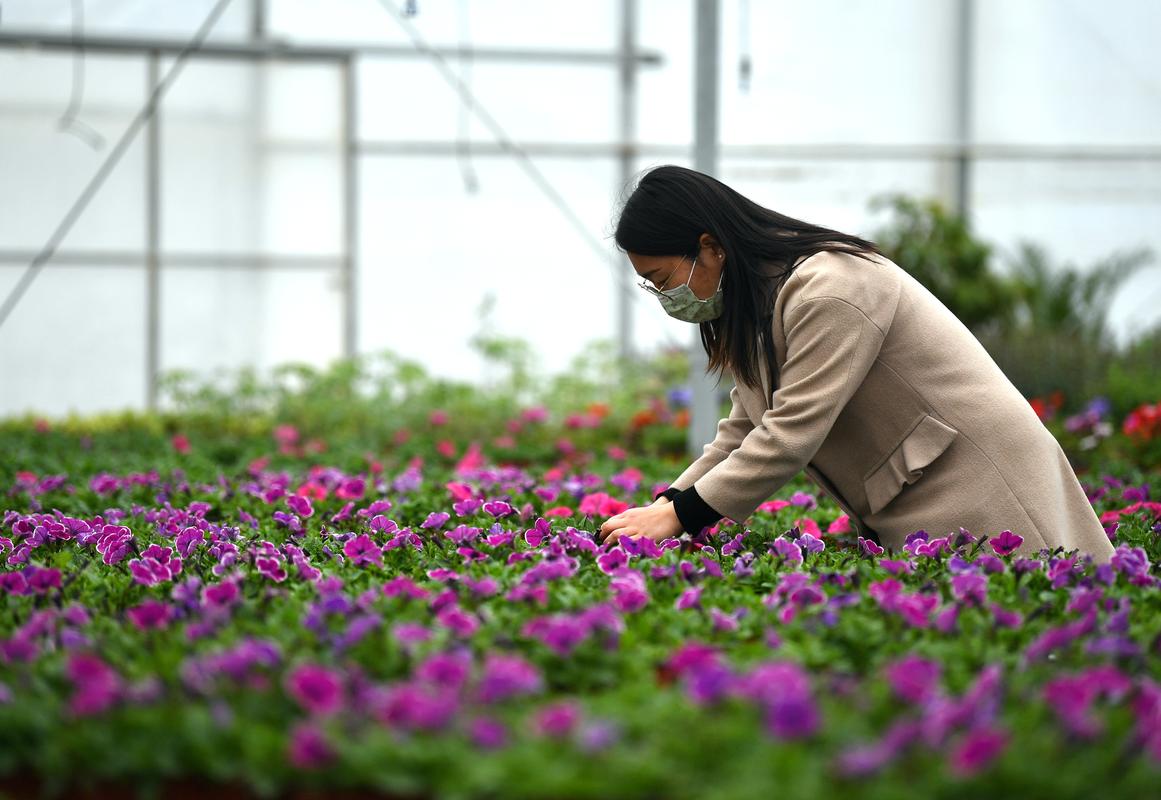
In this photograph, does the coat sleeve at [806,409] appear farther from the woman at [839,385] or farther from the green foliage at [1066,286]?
the green foliage at [1066,286]

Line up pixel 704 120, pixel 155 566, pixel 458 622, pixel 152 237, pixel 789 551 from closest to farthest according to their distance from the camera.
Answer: pixel 458 622, pixel 155 566, pixel 789 551, pixel 704 120, pixel 152 237

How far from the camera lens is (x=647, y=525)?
7.97 feet

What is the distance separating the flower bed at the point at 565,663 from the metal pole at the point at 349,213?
308 inches

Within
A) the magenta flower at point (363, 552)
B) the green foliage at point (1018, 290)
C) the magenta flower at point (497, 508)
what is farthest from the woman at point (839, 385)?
the green foliage at point (1018, 290)

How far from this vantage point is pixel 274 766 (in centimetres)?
131

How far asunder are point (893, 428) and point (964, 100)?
9.78 metres

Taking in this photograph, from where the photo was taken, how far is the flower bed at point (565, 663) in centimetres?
127

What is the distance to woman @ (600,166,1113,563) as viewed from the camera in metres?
2.39

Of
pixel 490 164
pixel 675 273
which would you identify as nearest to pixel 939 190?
pixel 490 164

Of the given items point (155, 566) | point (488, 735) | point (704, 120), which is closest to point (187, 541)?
point (155, 566)

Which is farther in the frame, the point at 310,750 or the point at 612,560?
the point at 612,560

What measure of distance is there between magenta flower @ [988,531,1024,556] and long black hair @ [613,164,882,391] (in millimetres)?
551

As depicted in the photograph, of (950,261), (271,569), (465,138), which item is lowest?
(271,569)

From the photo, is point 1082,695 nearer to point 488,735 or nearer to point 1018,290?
point 488,735
